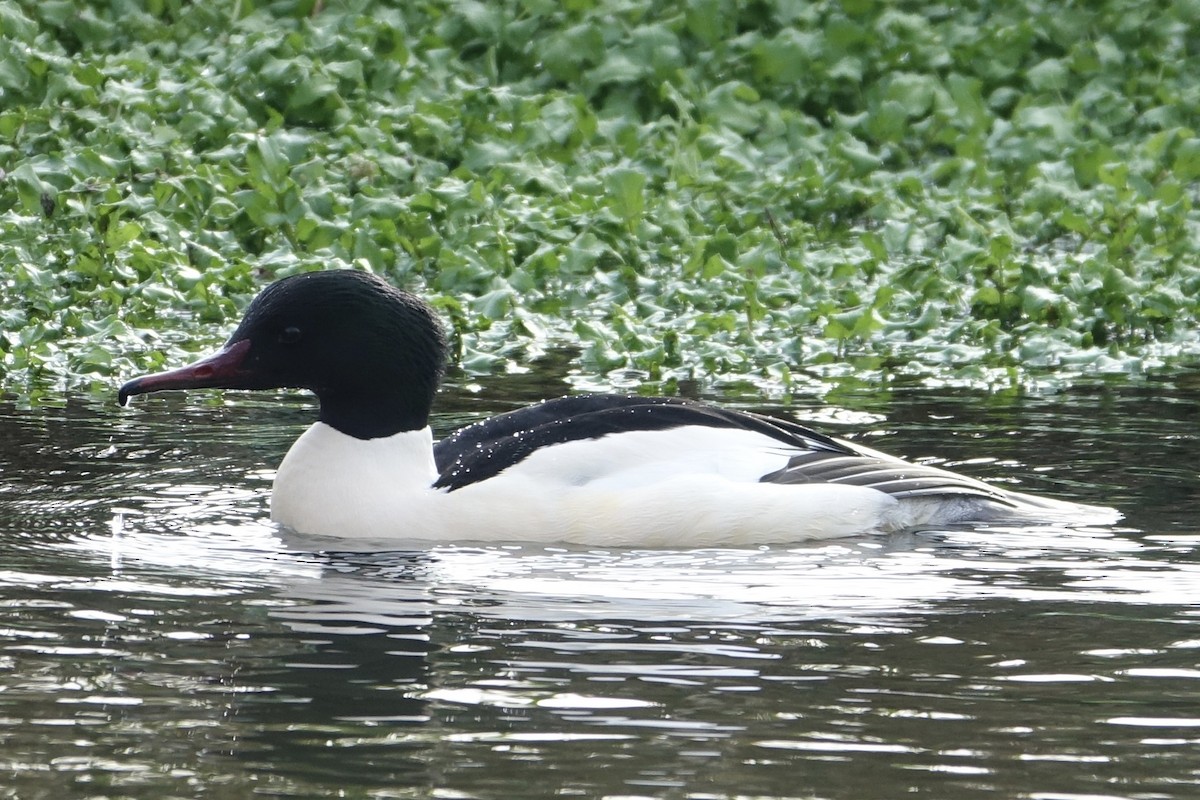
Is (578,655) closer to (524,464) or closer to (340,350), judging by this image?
(524,464)

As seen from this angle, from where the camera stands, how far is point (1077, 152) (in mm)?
13117

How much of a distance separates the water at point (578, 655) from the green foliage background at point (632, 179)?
2.27 metres

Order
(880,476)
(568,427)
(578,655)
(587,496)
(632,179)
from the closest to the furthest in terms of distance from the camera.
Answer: (578,655) → (587,496) → (568,427) → (880,476) → (632,179)

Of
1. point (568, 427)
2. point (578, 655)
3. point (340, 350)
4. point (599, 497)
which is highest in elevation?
point (340, 350)

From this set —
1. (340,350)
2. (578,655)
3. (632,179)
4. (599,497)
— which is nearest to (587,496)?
(599,497)

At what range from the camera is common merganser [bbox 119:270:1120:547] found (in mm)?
7066

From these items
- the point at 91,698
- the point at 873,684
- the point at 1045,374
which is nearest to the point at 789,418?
the point at 1045,374

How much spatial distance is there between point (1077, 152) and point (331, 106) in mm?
4222

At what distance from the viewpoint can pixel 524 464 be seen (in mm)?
7113

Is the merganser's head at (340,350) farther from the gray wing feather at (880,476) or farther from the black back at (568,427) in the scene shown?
the gray wing feather at (880,476)

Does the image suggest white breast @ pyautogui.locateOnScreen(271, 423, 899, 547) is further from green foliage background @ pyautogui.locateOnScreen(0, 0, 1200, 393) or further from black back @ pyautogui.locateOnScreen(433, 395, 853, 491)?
green foliage background @ pyautogui.locateOnScreen(0, 0, 1200, 393)

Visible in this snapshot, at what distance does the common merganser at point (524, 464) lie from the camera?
707cm

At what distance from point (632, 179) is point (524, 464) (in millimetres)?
4632

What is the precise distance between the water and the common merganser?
0.41 ft
